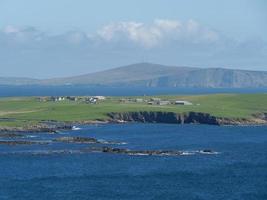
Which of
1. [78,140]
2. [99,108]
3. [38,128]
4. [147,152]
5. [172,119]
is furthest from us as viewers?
[99,108]

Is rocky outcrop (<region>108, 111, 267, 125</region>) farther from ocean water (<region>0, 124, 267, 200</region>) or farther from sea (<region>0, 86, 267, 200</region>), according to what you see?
ocean water (<region>0, 124, 267, 200</region>)

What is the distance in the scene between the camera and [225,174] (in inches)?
3137

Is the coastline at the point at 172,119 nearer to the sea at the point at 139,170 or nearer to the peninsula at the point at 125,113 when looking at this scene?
the peninsula at the point at 125,113

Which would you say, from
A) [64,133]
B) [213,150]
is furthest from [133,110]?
[213,150]

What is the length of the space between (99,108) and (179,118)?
19700mm

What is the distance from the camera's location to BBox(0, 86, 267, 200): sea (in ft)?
224

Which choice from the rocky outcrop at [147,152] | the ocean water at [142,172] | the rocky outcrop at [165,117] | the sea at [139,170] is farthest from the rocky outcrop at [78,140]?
the rocky outcrop at [165,117]

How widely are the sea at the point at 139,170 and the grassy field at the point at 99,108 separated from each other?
28023 millimetres

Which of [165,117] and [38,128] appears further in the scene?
[165,117]

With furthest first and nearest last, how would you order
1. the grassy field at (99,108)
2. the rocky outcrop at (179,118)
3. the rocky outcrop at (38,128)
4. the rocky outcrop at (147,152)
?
the grassy field at (99,108)
the rocky outcrop at (179,118)
the rocky outcrop at (38,128)
the rocky outcrop at (147,152)

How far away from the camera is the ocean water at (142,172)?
224ft

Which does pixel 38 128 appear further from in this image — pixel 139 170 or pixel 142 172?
pixel 142 172

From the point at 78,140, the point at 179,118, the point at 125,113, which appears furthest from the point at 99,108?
the point at 78,140

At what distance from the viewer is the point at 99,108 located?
6403 inches
